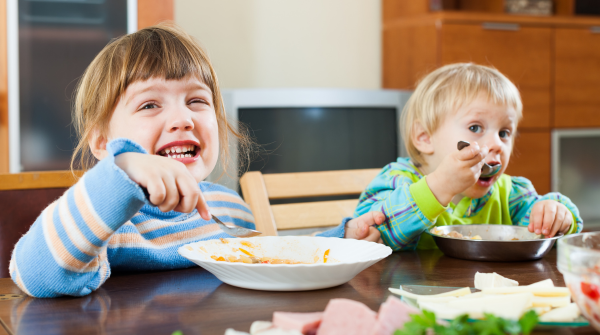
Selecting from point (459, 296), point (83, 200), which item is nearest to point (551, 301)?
point (459, 296)

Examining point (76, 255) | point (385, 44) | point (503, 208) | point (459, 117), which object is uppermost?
point (385, 44)

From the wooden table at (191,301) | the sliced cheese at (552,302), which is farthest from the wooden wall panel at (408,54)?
the sliced cheese at (552,302)

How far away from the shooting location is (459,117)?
51.3 inches

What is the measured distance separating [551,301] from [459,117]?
0.80 m

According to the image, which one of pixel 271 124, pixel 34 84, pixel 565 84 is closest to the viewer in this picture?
pixel 34 84

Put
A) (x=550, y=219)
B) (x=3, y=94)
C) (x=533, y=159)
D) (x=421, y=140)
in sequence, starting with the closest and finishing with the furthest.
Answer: (x=550, y=219), (x=421, y=140), (x=3, y=94), (x=533, y=159)

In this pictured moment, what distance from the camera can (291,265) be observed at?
651mm

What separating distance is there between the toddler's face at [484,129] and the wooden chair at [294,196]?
10.5 inches

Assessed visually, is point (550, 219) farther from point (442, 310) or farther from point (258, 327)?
point (258, 327)

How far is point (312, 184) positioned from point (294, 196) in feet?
0.17

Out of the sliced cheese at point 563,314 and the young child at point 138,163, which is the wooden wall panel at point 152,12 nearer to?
the young child at point 138,163

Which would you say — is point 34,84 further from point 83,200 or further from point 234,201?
point 83,200

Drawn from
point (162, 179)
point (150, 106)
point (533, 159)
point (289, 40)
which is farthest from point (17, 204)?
point (533, 159)

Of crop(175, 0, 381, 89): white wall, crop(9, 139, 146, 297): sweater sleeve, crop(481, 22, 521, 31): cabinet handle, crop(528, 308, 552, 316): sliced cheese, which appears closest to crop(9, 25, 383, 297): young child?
crop(9, 139, 146, 297): sweater sleeve
